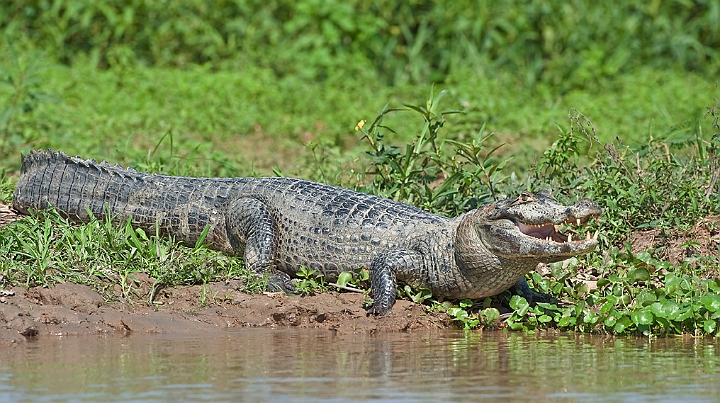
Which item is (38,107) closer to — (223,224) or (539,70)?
(223,224)

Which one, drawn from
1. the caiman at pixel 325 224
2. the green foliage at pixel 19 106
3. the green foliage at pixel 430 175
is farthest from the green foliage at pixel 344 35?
the caiman at pixel 325 224

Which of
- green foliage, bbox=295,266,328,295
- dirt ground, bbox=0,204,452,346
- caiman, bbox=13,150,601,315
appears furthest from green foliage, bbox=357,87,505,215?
dirt ground, bbox=0,204,452,346

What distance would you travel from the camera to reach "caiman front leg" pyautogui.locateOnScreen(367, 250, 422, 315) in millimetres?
6301

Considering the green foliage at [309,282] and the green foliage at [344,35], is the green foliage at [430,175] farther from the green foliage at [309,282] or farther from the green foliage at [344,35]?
the green foliage at [344,35]

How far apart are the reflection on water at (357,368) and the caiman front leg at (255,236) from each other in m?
0.89

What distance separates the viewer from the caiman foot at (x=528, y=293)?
6559 millimetres

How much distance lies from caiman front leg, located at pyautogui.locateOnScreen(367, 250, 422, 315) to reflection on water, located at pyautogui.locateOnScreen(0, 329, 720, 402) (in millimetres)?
336

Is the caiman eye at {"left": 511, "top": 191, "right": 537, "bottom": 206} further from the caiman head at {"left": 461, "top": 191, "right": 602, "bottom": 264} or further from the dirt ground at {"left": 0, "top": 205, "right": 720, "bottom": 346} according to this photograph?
the dirt ground at {"left": 0, "top": 205, "right": 720, "bottom": 346}

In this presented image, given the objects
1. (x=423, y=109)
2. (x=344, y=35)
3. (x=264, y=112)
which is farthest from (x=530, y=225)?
(x=344, y=35)

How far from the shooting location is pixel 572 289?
22.0 feet

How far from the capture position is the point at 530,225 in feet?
20.1

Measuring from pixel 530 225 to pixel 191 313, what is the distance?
1861 mm

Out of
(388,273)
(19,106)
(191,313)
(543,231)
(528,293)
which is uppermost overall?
(19,106)

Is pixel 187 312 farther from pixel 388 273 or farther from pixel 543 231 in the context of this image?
pixel 543 231
